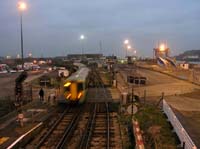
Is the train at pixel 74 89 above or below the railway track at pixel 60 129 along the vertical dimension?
above

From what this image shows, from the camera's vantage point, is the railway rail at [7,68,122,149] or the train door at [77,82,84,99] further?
the train door at [77,82,84,99]

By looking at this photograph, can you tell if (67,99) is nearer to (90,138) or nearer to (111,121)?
(111,121)

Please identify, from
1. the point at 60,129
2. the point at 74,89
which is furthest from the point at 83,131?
the point at 74,89

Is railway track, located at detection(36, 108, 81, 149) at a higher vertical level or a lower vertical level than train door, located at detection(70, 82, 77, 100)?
lower

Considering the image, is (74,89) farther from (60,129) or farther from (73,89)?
(60,129)


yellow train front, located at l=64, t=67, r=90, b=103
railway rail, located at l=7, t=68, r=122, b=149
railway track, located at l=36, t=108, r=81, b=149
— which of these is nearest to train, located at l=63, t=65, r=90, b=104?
yellow train front, located at l=64, t=67, r=90, b=103

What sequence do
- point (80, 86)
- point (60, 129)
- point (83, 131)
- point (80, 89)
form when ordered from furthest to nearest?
point (80, 89) → point (80, 86) → point (60, 129) → point (83, 131)

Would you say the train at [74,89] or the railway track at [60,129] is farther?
the train at [74,89]

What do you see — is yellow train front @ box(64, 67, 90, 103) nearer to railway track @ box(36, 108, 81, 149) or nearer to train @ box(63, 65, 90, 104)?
train @ box(63, 65, 90, 104)

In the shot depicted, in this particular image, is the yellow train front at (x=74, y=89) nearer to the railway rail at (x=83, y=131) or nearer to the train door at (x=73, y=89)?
the train door at (x=73, y=89)

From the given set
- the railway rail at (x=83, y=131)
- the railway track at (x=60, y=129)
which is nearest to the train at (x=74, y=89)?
the railway rail at (x=83, y=131)

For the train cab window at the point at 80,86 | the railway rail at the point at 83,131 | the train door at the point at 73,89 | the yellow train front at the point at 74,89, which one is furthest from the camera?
the train cab window at the point at 80,86

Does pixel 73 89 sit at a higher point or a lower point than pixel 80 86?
lower

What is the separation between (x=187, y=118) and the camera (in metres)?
25.5
